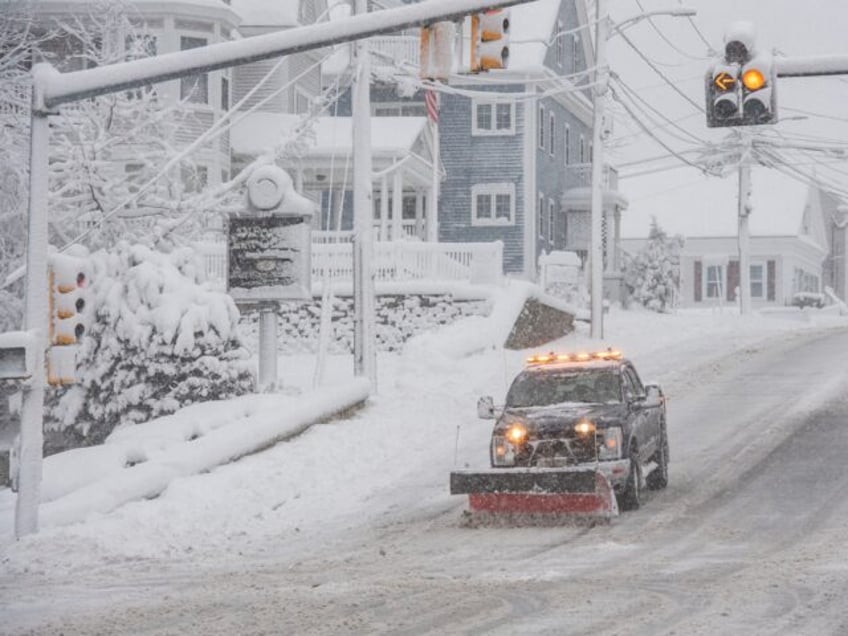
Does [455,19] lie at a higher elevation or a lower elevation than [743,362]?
higher

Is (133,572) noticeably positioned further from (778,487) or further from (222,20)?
(222,20)

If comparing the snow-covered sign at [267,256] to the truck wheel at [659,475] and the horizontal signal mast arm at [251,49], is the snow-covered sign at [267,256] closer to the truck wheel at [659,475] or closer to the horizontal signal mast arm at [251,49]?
the truck wheel at [659,475]

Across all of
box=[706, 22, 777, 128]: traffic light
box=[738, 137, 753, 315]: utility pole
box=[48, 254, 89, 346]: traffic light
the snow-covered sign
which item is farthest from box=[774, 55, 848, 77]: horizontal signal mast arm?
box=[738, 137, 753, 315]: utility pole

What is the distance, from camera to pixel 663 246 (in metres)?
52.1

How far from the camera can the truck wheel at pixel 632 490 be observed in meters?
17.0

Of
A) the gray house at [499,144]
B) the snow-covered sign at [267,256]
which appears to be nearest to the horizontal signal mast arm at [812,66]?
the snow-covered sign at [267,256]

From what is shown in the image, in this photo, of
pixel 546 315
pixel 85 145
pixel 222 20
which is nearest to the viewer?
pixel 85 145

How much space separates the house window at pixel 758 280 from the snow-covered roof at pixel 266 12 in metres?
32.7

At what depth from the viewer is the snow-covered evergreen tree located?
51125 mm

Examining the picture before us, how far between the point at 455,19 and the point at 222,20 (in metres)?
27.2

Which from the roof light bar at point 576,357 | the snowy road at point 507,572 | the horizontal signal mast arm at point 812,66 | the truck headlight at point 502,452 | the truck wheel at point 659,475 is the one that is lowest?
the snowy road at point 507,572

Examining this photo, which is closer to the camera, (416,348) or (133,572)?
(133,572)

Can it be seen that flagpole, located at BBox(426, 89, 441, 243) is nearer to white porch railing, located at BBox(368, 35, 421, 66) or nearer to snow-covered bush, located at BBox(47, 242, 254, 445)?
white porch railing, located at BBox(368, 35, 421, 66)

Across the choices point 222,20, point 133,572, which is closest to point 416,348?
point 222,20
